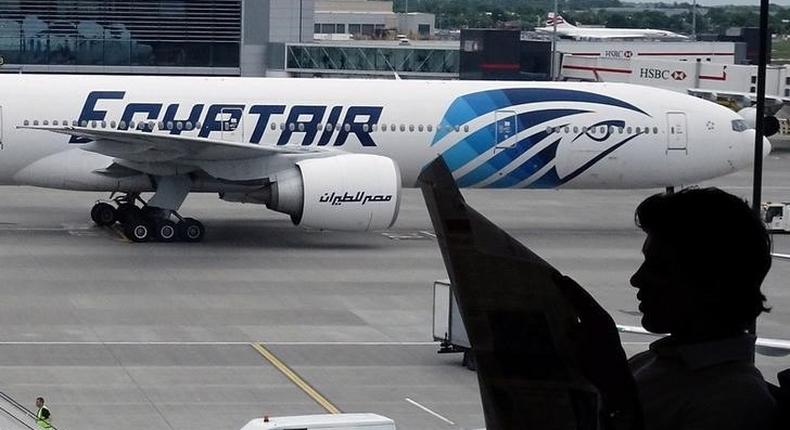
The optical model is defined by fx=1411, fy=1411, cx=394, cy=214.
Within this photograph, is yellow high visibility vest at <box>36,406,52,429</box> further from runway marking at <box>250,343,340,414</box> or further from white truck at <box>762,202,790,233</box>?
white truck at <box>762,202,790,233</box>

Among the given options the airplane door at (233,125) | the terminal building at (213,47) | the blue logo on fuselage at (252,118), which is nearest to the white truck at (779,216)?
the blue logo on fuselage at (252,118)

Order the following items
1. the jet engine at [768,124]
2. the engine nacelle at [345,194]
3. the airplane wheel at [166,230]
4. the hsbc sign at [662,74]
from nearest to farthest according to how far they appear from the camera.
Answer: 1. the jet engine at [768,124]
2. the engine nacelle at [345,194]
3. the airplane wheel at [166,230]
4. the hsbc sign at [662,74]

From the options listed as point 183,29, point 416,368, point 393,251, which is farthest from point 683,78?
point 416,368

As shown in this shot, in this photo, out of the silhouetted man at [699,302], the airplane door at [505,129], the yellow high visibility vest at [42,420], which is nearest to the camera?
the silhouetted man at [699,302]

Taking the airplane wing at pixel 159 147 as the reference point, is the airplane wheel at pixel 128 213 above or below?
below

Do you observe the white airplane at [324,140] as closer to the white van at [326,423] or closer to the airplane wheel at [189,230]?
the airplane wheel at [189,230]

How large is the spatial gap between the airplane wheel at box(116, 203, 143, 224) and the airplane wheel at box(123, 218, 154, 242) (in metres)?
0.08

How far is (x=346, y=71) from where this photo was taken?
50500 mm

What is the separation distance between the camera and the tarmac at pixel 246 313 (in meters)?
14.6

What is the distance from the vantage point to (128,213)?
82.4 ft

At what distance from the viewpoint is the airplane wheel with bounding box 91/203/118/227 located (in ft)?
86.2

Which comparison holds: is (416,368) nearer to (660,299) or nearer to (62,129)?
(62,129)

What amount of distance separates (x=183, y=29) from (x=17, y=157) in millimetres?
29055

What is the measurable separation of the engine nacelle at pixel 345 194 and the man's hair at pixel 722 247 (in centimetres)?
2062
